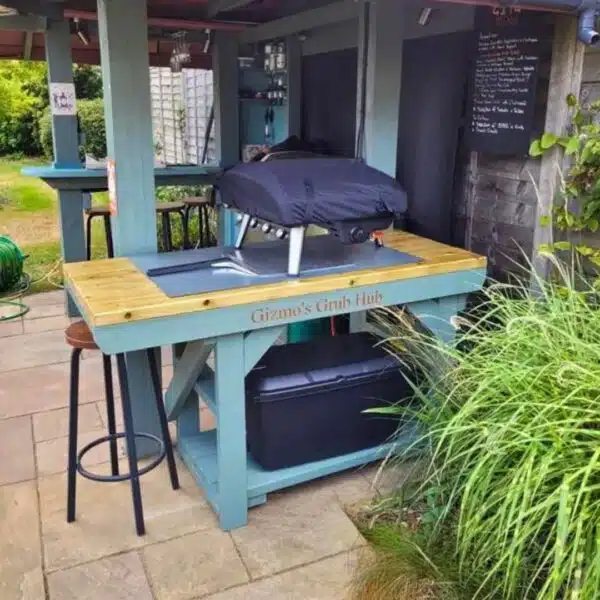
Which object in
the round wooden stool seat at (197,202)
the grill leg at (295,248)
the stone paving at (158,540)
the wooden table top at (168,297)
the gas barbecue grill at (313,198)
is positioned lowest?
the stone paving at (158,540)

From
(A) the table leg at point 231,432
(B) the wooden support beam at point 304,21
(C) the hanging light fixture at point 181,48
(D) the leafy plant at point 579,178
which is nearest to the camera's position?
(A) the table leg at point 231,432

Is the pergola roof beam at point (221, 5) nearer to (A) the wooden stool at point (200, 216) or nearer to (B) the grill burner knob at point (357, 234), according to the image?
(A) the wooden stool at point (200, 216)

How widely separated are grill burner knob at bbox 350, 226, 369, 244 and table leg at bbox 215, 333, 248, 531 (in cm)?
60

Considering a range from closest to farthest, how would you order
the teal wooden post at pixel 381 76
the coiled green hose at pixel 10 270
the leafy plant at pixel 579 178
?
the leafy plant at pixel 579 178 < the teal wooden post at pixel 381 76 < the coiled green hose at pixel 10 270

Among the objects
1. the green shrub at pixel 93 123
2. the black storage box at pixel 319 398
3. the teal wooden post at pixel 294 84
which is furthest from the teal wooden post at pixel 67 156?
the green shrub at pixel 93 123

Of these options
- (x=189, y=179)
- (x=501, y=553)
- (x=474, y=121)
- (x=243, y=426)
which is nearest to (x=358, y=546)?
(x=243, y=426)

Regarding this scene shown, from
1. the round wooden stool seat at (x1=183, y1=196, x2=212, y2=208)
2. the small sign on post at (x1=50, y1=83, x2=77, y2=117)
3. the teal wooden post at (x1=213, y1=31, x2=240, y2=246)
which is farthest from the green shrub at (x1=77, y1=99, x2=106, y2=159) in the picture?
the small sign on post at (x1=50, y1=83, x2=77, y2=117)

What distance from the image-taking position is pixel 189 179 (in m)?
5.49

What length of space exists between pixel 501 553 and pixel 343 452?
116cm

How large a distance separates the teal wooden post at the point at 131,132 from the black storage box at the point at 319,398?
0.61 meters

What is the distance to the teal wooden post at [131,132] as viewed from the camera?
2.61 meters

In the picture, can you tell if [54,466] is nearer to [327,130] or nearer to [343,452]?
[343,452]

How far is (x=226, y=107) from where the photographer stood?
17.9 ft

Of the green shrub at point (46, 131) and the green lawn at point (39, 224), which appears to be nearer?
the green lawn at point (39, 224)
